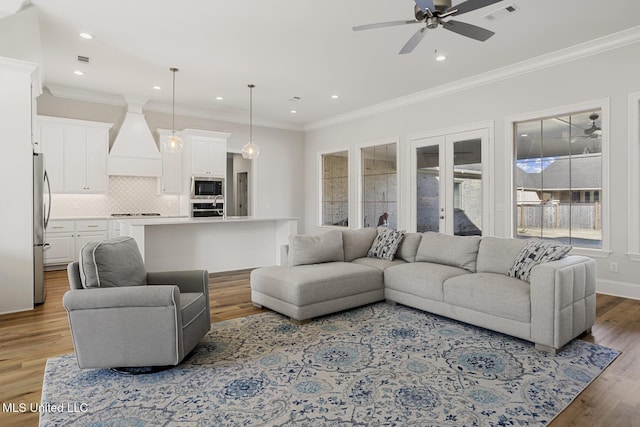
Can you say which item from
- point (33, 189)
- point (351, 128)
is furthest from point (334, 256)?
point (351, 128)

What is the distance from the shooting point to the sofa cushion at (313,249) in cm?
421

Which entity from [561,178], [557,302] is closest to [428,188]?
[561,178]

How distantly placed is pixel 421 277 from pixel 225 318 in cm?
200

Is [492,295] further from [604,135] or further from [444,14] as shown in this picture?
[604,135]

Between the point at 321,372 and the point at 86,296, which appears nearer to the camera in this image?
the point at 86,296

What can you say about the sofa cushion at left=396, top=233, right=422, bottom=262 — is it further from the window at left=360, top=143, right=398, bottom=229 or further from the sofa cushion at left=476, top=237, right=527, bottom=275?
the window at left=360, top=143, right=398, bottom=229

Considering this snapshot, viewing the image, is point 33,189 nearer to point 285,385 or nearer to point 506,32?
point 285,385

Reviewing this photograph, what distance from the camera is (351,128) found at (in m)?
7.93

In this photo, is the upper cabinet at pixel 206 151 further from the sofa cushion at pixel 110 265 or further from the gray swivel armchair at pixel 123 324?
the gray swivel armchair at pixel 123 324

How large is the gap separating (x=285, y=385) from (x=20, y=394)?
1.61m

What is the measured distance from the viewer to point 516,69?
16.9 feet

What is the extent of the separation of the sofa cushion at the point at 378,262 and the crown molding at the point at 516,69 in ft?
10.2

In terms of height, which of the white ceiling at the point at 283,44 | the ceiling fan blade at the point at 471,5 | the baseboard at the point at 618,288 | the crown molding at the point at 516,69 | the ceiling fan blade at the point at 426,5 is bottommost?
the baseboard at the point at 618,288

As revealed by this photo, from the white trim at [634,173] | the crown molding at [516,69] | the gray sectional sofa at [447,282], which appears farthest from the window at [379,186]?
the white trim at [634,173]
